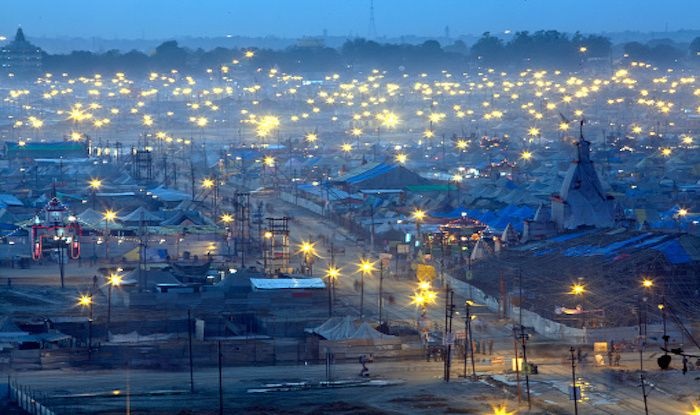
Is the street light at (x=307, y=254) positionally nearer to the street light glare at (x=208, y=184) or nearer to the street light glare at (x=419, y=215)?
the street light glare at (x=419, y=215)

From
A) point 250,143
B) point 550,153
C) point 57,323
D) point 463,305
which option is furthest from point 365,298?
point 250,143

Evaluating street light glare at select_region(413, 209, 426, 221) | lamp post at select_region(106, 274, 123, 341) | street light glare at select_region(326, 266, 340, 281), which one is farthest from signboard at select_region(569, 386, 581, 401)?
street light glare at select_region(413, 209, 426, 221)

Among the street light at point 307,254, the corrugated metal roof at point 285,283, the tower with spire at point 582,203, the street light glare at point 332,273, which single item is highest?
the tower with spire at point 582,203

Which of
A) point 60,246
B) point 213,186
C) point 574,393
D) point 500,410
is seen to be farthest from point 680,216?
point 500,410

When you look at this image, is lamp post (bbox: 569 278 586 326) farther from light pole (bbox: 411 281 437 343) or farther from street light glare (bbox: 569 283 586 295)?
light pole (bbox: 411 281 437 343)

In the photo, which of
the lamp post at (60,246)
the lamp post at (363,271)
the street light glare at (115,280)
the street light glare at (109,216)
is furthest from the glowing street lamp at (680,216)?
the lamp post at (60,246)

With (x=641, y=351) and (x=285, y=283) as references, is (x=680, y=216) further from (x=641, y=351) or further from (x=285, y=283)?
(x=641, y=351)

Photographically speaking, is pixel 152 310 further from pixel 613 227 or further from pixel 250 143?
pixel 250 143
